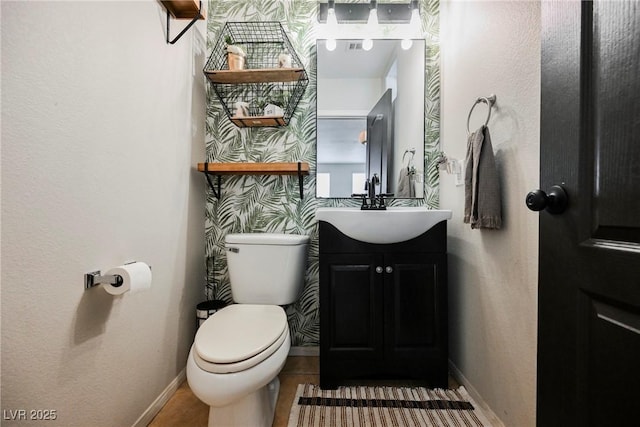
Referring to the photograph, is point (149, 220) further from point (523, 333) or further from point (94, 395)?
point (523, 333)

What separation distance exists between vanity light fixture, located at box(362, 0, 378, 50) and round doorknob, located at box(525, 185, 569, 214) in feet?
5.12

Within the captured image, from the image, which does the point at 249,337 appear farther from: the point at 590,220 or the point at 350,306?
the point at 590,220

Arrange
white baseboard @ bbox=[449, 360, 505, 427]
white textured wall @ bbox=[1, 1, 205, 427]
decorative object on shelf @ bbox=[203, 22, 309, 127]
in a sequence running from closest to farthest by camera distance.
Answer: white textured wall @ bbox=[1, 1, 205, 427] → white baseboard @ bbox=[449, 360, 505, 427] → decorative object on shelf @ bbox=[203, 22, 309, 127]

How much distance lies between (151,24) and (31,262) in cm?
108

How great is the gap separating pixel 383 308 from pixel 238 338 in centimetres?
71

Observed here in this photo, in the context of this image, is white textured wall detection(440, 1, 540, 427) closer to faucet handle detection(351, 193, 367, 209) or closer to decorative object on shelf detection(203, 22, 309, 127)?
faucet handle detection(351, 193, 367, 209)

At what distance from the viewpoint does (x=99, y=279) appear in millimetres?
1001

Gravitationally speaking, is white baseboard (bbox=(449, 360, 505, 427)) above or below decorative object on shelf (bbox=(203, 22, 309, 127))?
below

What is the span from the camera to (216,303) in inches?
71.1

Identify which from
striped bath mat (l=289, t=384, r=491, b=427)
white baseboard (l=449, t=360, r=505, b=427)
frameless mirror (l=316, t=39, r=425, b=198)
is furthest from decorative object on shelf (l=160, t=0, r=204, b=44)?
white baseboard (l=449, t=360, r=505, b=427)

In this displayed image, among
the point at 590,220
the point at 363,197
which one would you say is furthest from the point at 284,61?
the point at 590,220

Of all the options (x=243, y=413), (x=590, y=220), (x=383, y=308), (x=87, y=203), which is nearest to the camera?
(x=590, y=220)

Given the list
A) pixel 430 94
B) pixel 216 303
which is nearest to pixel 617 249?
pixel 430 94

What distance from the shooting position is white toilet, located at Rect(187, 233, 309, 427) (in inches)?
41.3
